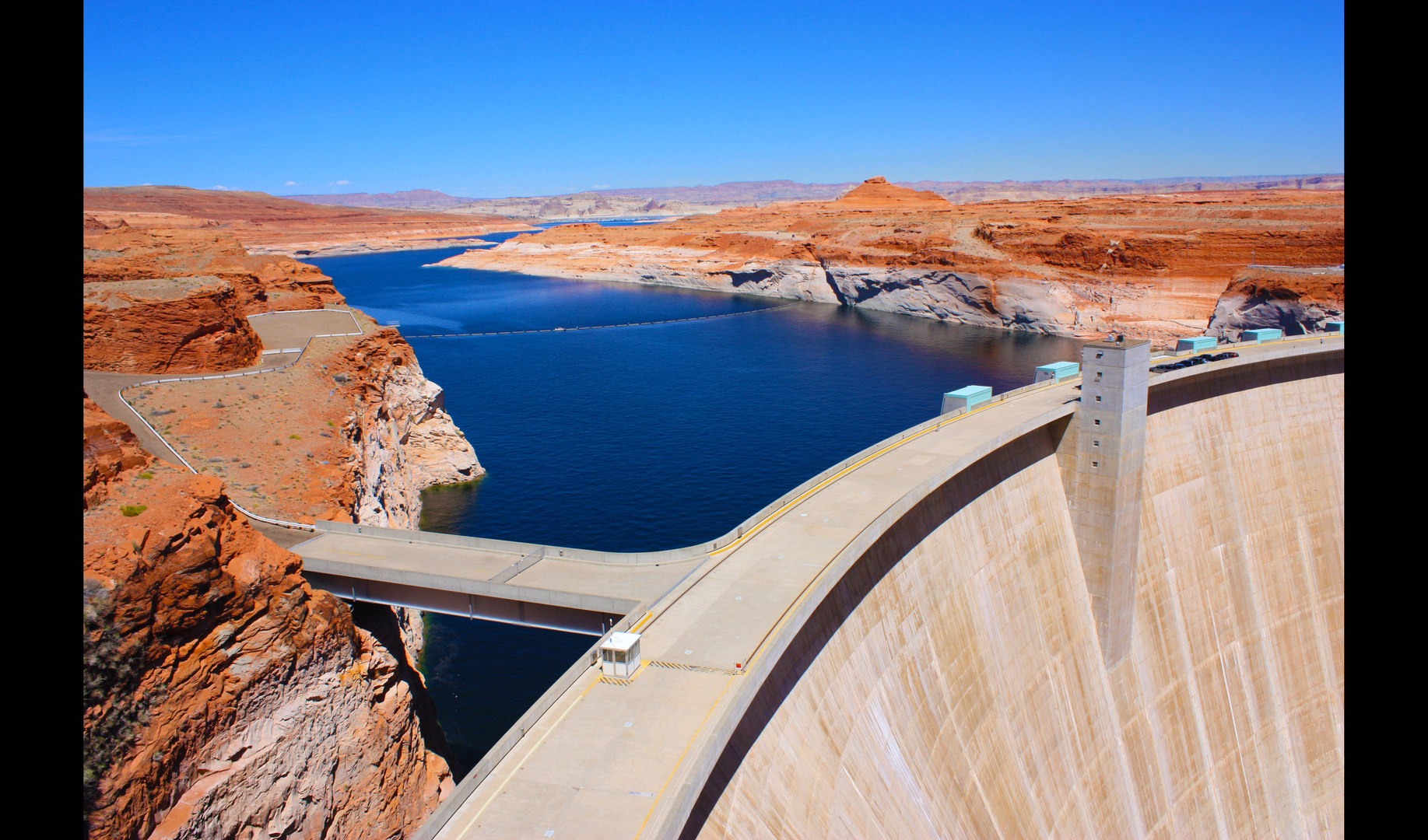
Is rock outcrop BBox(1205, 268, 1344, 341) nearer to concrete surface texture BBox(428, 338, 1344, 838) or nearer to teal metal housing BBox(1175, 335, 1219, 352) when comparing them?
teal metal housing BBox(1175, 335, 1219, 352)

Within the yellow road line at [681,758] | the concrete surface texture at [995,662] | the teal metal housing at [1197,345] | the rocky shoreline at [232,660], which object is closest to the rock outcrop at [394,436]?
the rocky shoreline at [232,660]

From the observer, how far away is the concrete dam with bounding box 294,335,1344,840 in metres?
17.0

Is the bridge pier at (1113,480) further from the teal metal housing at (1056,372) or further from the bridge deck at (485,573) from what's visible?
the bridge deck at (485,573)

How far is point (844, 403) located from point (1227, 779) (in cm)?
4253

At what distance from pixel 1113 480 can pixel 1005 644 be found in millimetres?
8515

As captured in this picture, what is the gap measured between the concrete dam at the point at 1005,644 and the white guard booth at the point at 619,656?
240 millimetres

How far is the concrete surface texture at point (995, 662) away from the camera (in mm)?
16812

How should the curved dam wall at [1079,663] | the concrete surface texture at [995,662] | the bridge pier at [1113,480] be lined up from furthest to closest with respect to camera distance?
the bridge pier at [1113,480]
the curved dam wall at [1079,663]
the concrete surface texture at [995,662]

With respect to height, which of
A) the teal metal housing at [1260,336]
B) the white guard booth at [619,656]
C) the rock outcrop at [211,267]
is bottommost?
the white guard booth at [619,656]

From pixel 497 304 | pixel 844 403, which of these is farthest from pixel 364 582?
pixel 497 304

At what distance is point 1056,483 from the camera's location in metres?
34.6
